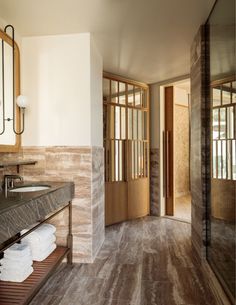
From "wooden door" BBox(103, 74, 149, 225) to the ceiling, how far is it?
33.0 inches

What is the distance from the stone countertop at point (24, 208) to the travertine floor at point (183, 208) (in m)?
2.72

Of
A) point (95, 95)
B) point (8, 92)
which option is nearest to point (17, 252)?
point (8, 92)

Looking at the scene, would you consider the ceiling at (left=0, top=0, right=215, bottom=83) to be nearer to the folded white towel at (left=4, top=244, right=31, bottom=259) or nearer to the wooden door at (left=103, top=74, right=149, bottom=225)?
the wooden door at (left=103, top=74, right=149, bottom=225)

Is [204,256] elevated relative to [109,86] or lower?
lower

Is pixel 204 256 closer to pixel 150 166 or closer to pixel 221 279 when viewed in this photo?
pixel 221 279

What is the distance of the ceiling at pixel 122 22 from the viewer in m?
2.12

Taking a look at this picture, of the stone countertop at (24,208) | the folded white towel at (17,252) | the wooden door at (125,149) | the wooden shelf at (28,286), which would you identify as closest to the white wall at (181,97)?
the wooden door at (125,149)

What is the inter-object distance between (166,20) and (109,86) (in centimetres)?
164

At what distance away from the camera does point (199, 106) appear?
8.34 ft

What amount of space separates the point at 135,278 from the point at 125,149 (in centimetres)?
215

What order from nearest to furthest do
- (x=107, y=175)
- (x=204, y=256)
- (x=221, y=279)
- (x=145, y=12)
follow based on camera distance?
1. (x=221, y=279)
2. (x=145, y=12)
3. (x=204, y=256)
4. (x=107, y=175)

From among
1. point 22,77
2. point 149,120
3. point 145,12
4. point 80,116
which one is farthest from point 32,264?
point 149,120

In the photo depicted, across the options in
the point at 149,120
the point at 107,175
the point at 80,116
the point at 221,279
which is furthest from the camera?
the point at 149,120

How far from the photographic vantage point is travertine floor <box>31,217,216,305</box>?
1988mm
